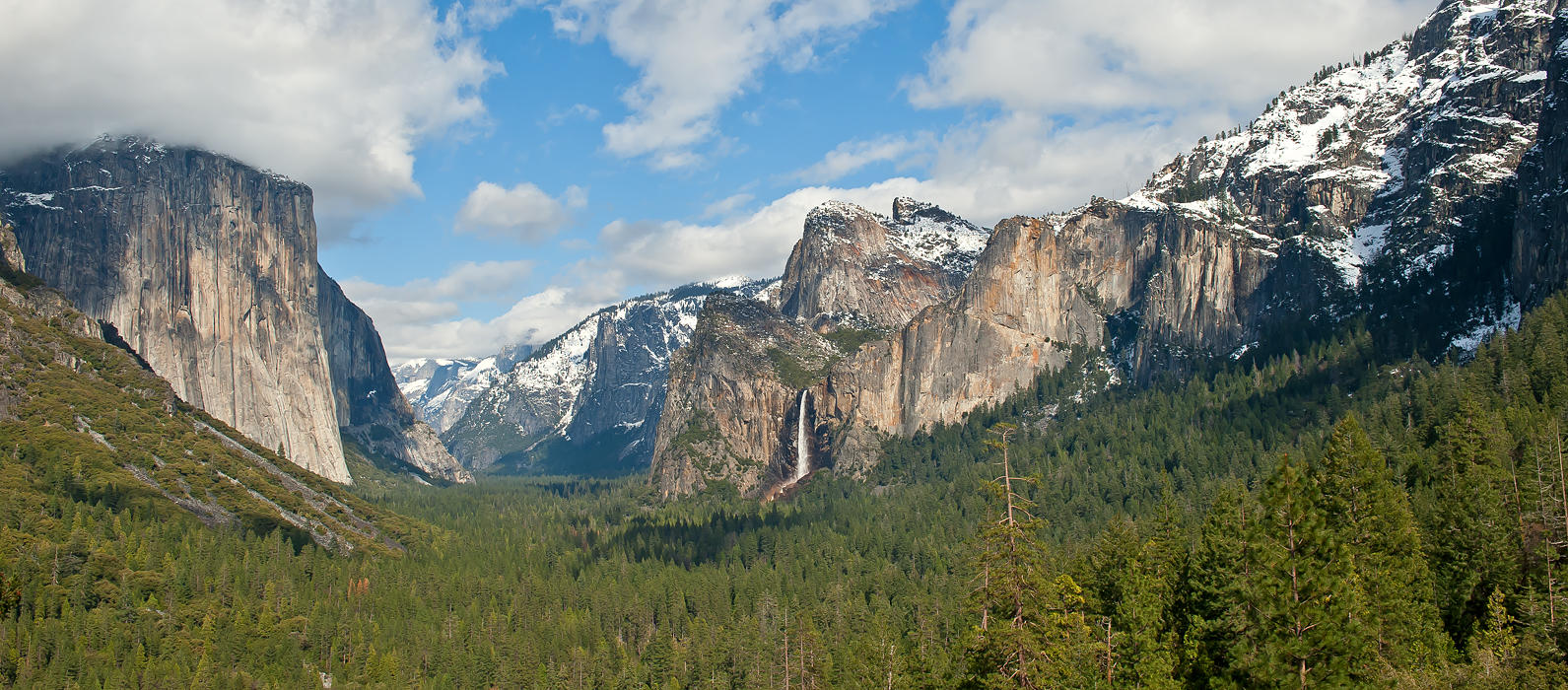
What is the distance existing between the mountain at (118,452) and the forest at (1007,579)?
5.03 feet

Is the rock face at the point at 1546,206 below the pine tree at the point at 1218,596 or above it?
above

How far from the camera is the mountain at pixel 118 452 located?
152750mm

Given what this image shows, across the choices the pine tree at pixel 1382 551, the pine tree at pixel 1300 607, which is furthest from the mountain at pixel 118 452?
the pine tree at pixel 1300 607

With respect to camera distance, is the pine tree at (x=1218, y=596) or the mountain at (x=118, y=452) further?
the mountain at (x=118, y=452)

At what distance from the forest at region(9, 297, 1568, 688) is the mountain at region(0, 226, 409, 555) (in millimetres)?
1533

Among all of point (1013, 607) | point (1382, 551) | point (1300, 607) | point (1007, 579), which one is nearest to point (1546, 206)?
point (1382, 551)

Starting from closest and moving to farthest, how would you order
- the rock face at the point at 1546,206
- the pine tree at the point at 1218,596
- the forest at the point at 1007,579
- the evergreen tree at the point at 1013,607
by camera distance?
the evergreen tree at the point at 1013,607, the forest at the point at 1007,579, the pine tree at the point at 1218,596, the rock face at the point at 1546,206

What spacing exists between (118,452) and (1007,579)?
16260 centimetres

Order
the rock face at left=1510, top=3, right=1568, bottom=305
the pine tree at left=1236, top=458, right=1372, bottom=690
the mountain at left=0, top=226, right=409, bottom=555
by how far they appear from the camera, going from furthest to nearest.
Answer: the mountain at left=0, top=226, right=409, bottom=555 → the rock face at left=1510, top=3, right=1568, bottom=305 → the pine tree at left=1236, top=458, right=1372, bottom=690

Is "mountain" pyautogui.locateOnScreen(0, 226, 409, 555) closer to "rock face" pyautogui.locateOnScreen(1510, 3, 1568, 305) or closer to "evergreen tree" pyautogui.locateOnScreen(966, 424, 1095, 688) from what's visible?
"evergreen tree" pyautogui.locateOnScreen(966, 424, 1095, 688)

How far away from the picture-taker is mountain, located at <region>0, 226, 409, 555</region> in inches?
6014

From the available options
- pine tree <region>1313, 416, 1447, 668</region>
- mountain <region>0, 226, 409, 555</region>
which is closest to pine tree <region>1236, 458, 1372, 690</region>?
pine tree <region>1313, 416, 1447, 668</region>

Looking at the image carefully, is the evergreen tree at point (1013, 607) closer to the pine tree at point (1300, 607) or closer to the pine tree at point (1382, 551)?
the pine tree at point (1300, 607)

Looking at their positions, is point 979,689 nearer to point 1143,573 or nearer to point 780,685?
point 1143,573
